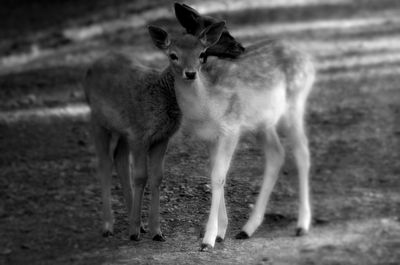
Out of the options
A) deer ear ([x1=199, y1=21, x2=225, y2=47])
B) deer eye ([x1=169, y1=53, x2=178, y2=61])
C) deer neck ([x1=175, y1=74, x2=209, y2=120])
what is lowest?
deer neck ([x1=175, y1=74, x2=209, y2=120])

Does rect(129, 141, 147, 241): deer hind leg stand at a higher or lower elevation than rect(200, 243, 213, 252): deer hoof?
higher

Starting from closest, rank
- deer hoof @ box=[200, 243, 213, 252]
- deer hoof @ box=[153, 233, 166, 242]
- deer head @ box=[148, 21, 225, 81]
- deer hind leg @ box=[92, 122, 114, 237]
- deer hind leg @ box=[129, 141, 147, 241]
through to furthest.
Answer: deer hoof @ box=[200, 243, 213, 252] < deer hoof @ box=[153, 233, 166, 242] < deer hind leg @ box=[129, 141, 147, 241] < deer head @ box=[148, 21, 225, 81] < deer hind leg @ box=[92, 122, 114, 237]

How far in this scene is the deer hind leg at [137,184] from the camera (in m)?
5.41

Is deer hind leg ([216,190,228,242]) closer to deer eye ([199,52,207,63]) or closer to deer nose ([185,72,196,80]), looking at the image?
deer nose ([185,72,196,80])

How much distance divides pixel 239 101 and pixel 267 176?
1.87ft

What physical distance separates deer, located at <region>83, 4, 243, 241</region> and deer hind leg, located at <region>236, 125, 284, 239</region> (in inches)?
23.3

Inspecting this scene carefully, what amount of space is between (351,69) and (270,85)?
6.89 metres

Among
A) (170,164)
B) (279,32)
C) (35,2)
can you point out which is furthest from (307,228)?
(35,2)

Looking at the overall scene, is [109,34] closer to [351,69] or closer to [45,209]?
[351,69]

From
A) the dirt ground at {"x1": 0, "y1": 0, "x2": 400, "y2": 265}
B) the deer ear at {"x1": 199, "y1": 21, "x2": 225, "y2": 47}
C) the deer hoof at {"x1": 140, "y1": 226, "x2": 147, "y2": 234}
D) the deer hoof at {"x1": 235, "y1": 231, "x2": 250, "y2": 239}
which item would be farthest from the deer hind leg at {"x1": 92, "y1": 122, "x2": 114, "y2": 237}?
the deer ear at {"x1": 199, "y1": 21, "x2": 225, "y2": 47}

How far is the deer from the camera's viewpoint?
5871 millimetres

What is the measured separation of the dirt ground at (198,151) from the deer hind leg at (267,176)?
0.07 meters

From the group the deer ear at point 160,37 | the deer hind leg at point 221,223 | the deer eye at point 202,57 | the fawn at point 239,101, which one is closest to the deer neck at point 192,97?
the fawn at point 239,101

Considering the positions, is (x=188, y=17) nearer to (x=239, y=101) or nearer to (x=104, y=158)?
(x=239, y=101)
